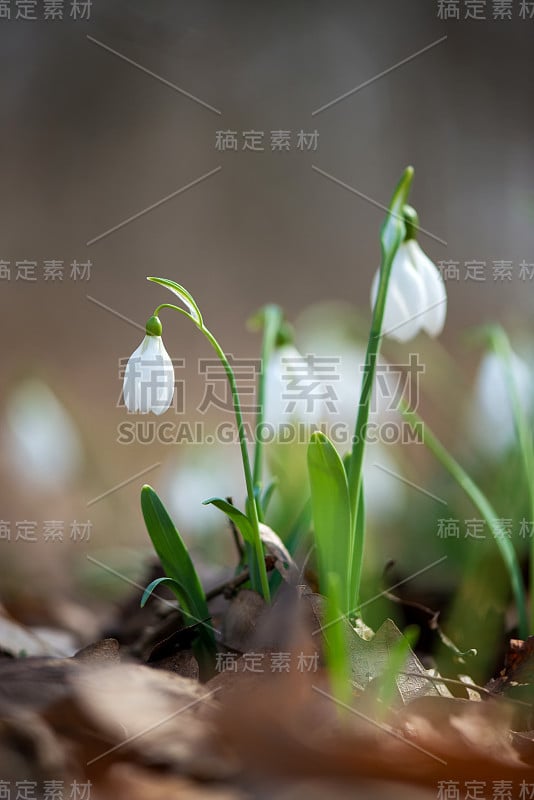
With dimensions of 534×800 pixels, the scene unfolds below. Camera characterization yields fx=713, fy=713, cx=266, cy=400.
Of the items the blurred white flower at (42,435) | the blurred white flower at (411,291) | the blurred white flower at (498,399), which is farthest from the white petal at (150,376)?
the blurred white flower at (42,435)

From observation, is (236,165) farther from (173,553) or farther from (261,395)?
(173,553)

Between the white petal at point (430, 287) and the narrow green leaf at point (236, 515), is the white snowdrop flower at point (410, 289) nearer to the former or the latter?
the white petal at point (430, 287)

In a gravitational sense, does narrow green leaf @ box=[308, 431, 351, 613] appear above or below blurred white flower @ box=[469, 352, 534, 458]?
below

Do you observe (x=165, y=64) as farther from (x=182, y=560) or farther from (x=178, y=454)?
(x=182, y=560)

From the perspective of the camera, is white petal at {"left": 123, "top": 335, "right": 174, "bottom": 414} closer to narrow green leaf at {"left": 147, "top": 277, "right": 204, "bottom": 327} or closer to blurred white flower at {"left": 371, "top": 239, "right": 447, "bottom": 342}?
narrow green leaf at {"left": 147, "top": 277, "right": 204, "bottom": 327}

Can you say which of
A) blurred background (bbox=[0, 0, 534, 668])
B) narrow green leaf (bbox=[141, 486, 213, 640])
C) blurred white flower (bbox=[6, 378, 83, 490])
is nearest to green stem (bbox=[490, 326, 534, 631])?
narrow green leaf (bbox=[141, 486, 213, 640])

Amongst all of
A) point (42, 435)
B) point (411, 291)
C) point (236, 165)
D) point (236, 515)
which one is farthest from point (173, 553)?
point (236, 165)

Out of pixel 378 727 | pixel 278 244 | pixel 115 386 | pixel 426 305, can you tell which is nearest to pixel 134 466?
pixel 115 386
